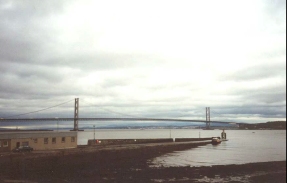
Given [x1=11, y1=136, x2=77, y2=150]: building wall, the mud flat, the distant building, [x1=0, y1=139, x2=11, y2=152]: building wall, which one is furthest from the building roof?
the mud flat

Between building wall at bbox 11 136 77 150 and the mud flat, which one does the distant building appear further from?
the mud flat

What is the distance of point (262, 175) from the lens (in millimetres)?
31734

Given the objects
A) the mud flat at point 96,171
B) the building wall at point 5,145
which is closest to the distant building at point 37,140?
the building wall at point 5,145

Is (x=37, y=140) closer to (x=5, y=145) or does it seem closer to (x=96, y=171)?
(x=5, y=145)

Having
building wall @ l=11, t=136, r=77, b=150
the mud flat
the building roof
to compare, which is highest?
the building roof

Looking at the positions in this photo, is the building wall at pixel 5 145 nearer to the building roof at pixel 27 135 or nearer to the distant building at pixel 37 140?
the distant building at pixel 37 140

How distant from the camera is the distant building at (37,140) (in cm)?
4081

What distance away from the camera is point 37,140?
4391 cm

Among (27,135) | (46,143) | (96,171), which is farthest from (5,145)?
(96,171)

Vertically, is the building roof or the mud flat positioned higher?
the building roof

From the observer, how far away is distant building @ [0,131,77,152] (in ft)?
134

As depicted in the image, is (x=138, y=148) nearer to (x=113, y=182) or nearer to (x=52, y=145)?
(x=52, y=145)

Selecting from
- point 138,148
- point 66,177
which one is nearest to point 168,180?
point 66,177

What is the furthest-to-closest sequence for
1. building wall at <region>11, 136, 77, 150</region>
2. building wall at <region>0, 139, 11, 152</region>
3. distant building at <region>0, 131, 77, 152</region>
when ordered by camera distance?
building wall at <region>11, 136, 77, 150</region> < distant building at <region>0, 131, 77, 152</region> < building wall at <region>0, 139, 11, 152</region>
